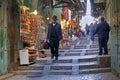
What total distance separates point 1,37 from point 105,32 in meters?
5.83

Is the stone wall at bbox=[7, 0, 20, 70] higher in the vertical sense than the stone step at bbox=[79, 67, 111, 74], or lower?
higher

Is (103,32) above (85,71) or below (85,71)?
above

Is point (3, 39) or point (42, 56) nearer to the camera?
point (3, 39)

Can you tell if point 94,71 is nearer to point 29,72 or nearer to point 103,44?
point 29,72

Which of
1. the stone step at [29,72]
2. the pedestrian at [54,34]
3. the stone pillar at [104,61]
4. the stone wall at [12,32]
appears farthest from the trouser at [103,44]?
the stone wall at [12,32]

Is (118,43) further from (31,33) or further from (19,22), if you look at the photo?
(31,33)

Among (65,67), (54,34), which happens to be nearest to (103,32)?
(54,34)

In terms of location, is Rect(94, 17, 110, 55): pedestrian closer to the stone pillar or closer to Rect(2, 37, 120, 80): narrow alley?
Rect(2, 37, 120, 80): narrow alley

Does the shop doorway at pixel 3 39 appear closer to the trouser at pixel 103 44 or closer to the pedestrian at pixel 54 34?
the pedestrian at pixel 54 34

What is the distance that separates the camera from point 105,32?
1769 centimetres

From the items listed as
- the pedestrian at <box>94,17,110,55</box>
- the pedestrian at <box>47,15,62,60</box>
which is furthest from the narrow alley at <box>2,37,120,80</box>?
the pedestrian at <box>94,17,110,55</box>

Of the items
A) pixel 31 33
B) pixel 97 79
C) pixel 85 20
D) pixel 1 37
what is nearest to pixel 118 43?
pixel 97 79

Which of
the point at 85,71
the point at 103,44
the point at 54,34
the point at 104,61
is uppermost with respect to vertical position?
the point at 54,34

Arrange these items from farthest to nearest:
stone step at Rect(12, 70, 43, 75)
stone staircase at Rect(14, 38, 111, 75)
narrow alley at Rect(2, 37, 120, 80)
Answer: stone step at Rect(12, 70, 43, 75) < stone staircase at Rect(14, 38, 111, 75) < narrow alley at Rect(2, 37, 120, 80)
